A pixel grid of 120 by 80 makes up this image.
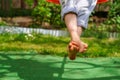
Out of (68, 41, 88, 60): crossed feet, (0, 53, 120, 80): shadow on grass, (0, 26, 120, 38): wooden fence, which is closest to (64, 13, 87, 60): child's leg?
(68, 41, 88, 60): crossed feet

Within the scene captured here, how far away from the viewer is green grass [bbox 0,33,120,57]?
6.23 meters

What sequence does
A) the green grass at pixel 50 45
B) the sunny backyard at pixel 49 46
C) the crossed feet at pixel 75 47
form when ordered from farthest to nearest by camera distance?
the green grass at pixel 50 45 < the sunny backyard at pixel 49 46 < the crossed feet at pixel 75 47

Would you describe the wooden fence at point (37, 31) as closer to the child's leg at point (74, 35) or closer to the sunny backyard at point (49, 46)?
the sunny backyard at point (49, 46)

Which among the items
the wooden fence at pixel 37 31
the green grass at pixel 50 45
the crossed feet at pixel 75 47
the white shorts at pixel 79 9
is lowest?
the green grass at pixel 50 45

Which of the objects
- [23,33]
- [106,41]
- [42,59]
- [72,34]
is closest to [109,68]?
[42,59]

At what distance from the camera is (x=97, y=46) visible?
280 inches

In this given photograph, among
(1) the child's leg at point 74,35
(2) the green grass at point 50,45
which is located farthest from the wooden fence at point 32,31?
(1) the child's leg at point 74,35

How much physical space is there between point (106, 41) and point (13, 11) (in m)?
3.28

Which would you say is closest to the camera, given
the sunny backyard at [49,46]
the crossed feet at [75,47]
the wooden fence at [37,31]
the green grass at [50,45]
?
the crossed feet at [75,47]

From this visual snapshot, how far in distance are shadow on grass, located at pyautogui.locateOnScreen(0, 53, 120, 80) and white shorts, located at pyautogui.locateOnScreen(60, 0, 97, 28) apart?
1011 millimetres

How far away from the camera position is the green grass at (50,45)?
6.23 metres

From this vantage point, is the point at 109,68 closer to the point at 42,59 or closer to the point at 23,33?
the point at 42,59

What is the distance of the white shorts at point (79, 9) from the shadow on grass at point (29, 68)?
1011mm

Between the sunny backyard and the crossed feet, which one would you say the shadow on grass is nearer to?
the sunny backyard
